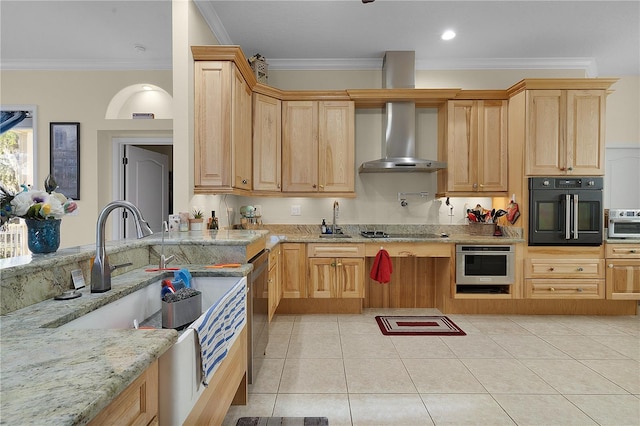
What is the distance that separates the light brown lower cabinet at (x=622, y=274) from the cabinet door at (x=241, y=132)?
12.8 ft

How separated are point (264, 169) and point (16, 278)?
8.91 feet

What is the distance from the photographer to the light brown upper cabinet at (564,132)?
11.7 ft

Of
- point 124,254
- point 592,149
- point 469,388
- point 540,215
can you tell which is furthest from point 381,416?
point 592,149

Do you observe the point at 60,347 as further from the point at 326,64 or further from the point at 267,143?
the point at 326,64

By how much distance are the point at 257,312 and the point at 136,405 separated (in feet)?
4.82

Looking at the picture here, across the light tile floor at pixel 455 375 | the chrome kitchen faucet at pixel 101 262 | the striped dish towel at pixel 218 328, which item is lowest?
the light tile floor at pixel 455 375

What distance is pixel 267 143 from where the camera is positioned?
12.2 ft

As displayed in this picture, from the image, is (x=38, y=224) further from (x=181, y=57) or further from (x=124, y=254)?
(x=181, y=57)

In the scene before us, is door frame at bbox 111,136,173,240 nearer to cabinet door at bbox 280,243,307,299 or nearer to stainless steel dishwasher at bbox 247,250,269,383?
cabinet door at bbox 280,243,307,299

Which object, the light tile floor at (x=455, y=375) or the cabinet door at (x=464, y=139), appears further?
the cabinet door at (x=464, y=139)

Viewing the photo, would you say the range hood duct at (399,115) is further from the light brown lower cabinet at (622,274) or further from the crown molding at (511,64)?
the light brown lower cabinet at (622,274)

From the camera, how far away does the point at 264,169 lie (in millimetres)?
3676

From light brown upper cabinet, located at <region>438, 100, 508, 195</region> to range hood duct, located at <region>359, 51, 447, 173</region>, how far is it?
1.02 feet

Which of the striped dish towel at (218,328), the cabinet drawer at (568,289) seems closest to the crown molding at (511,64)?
the cabinet drawer at (568,289)
